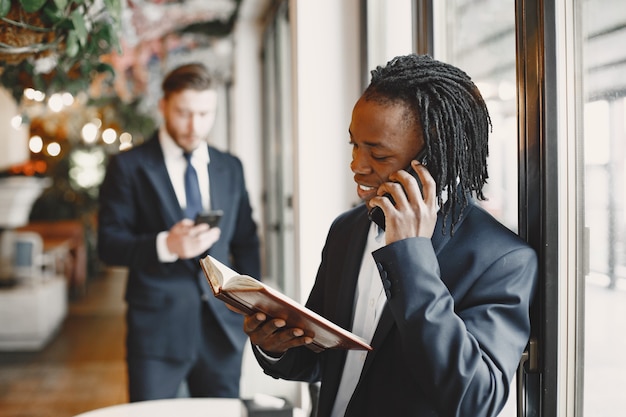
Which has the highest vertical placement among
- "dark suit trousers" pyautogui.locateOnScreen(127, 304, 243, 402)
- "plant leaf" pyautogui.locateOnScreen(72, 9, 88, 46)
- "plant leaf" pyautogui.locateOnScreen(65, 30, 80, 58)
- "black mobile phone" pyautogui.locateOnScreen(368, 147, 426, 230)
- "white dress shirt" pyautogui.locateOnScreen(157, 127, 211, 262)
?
"plant leaf" pyautogui.locateOnScreen(72, 9, 88, 46)

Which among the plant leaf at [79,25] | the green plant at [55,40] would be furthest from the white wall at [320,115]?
the plant leaf at [79,25]

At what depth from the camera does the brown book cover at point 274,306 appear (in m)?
1.24

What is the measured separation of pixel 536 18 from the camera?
5.07ft

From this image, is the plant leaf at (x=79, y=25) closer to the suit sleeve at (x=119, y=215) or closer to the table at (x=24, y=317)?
the suit sleeve at (x=119, y=215)

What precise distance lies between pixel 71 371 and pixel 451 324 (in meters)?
5.38

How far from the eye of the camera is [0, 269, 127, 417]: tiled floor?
5.07 m

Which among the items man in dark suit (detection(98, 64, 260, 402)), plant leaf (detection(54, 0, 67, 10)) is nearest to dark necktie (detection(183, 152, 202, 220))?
man in dark suit (detection(98, 64, 260, 402))

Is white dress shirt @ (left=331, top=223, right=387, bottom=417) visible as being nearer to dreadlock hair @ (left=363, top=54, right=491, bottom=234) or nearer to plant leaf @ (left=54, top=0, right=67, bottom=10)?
dreadlock hair @ (left=363, top=54, right=491, bottom=234)

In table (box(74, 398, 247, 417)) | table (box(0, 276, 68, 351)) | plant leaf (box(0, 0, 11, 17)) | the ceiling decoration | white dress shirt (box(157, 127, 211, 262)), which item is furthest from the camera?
table (box(0, 276, 68, 351))

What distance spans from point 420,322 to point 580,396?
22.6 inches

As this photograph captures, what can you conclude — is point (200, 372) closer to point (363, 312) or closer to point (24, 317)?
point (363, 312)

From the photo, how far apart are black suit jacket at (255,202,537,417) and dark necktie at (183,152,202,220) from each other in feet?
5.50

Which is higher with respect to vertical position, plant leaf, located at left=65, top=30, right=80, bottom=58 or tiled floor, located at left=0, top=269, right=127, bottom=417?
plant leaf, located at left=65, top=30, right=80, bottom=58

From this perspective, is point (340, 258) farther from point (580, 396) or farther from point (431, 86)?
point (580, 396)
